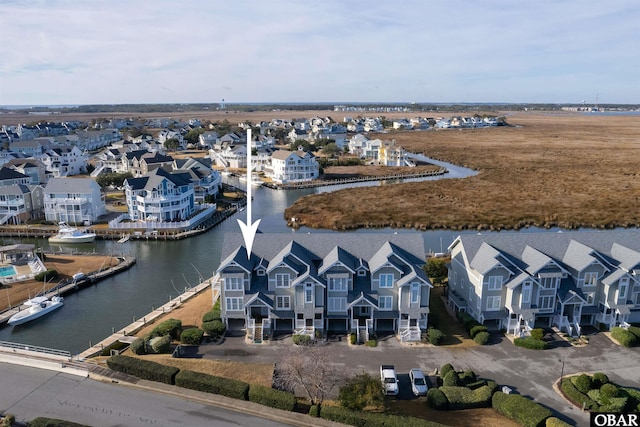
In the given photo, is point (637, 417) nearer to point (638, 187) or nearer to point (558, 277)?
point (558, 277)

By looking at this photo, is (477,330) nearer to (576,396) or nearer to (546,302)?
(546,302)

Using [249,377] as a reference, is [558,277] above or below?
above

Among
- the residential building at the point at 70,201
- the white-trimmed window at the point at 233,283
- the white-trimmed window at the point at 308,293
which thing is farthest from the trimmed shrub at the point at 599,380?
the residential building at the point at 70,201

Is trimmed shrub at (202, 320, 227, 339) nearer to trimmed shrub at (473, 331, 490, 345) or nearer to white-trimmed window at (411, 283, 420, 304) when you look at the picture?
white-trimmed window at (411, 283, 420, 304)

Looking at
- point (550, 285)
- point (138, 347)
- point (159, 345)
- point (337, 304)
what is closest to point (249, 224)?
point (159, 345)

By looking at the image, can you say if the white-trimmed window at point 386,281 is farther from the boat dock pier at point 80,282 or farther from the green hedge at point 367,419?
the boat dock pier at point 80,282

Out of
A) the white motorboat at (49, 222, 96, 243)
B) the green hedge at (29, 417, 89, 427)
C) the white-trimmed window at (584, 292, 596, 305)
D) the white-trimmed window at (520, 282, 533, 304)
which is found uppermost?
the white-trimmed window at (520, 282, 533, 304)

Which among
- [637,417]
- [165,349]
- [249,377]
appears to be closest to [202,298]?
[165,349]

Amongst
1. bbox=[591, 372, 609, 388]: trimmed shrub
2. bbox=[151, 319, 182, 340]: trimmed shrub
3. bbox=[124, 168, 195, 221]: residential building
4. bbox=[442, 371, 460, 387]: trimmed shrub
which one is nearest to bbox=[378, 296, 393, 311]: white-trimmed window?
bbox=[442, 371, 460, 387]: trimmed shrub
